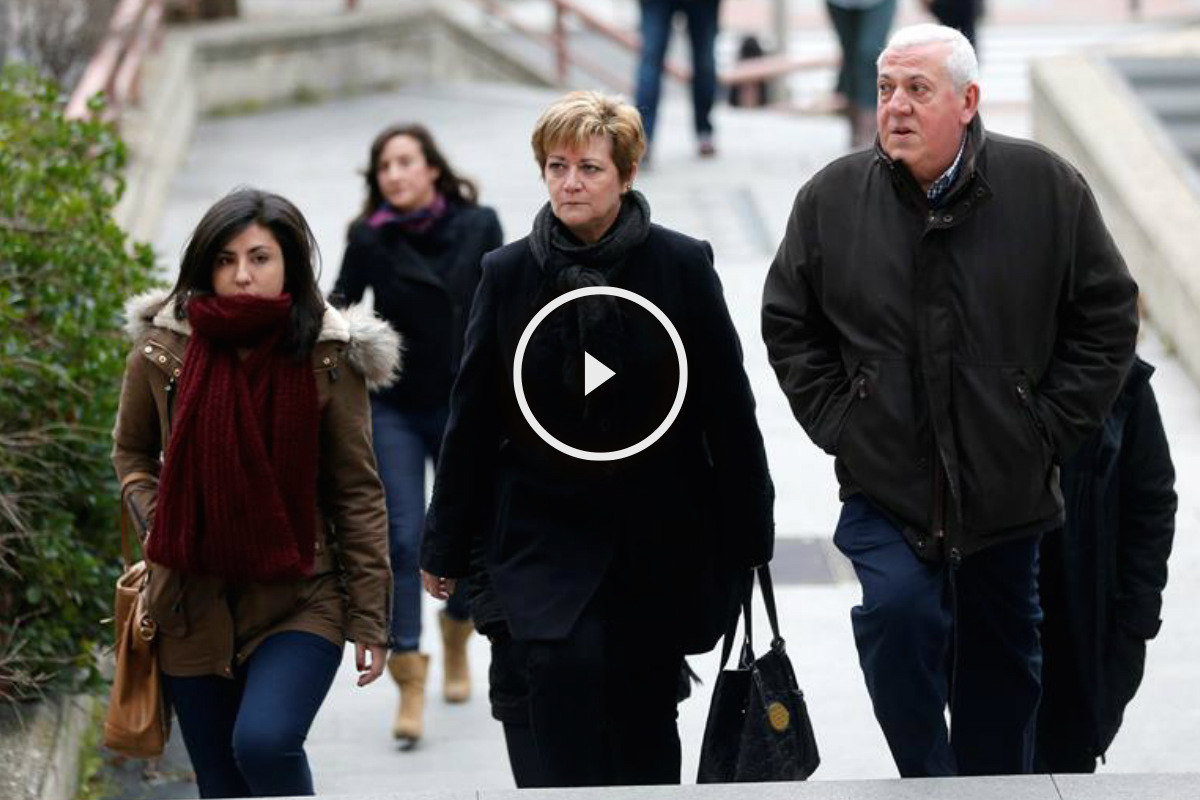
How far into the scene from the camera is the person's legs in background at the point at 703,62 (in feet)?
49.5

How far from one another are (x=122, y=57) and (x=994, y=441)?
32.2 feet

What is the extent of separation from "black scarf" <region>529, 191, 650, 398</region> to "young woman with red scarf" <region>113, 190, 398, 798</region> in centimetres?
45

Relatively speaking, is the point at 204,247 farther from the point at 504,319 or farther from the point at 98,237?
the point at 98,237

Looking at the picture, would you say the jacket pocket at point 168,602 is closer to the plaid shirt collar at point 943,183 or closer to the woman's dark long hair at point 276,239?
the woman's dark long hair at point 276,239

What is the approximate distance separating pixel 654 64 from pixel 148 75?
3263 mm

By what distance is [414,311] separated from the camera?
7641 mm

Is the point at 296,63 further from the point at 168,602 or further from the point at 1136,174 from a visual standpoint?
the point at 168,602

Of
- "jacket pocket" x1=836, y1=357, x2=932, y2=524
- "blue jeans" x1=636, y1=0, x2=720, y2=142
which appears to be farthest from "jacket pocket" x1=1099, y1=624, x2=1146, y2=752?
"blue jeans" x1=636, y1=0, x2=720, y2=142

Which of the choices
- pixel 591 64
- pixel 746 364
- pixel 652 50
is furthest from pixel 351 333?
pixel 591 64

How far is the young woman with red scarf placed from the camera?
5.50 m

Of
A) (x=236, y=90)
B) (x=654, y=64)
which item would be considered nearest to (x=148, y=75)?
(x=236, y=90)

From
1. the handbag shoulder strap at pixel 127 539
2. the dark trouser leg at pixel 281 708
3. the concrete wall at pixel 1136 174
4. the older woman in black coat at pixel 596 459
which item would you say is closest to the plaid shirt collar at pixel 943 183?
the older woman in black coat at pixel 596 459

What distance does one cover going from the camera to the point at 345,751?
748 cm

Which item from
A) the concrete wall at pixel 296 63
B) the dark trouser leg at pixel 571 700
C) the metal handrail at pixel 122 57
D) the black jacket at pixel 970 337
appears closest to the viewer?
the black jacket at pixel 970 337
